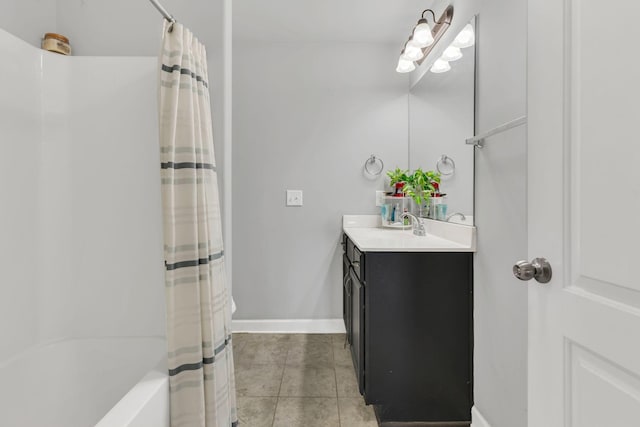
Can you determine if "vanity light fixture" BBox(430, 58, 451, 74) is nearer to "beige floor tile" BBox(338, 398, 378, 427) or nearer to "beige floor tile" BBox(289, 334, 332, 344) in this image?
"beige floor tile" BBox(338, 398, 378, 427)

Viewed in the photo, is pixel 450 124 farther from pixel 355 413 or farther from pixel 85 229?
pixel 85 229

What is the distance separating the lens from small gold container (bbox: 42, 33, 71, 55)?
4.46 ft

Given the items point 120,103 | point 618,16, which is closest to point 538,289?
point 618,16

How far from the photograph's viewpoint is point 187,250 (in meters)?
0.98

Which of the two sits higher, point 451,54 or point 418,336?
point 451,54

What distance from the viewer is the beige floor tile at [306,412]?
1548mm

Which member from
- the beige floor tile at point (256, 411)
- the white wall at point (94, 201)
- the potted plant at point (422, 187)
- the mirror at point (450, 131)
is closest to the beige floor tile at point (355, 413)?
the beige floor tile at point (256, 411)

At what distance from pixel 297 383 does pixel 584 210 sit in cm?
171

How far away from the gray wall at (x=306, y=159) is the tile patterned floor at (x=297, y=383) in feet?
0.87

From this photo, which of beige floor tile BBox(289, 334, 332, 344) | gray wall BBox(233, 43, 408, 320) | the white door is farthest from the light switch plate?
the white door

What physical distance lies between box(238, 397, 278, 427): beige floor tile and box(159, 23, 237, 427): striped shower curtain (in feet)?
1.96

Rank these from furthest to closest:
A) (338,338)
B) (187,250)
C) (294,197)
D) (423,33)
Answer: (294,197) → (338,338) → (423,33) → (187,250)

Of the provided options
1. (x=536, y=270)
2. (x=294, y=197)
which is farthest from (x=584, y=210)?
(x=294, y=197)

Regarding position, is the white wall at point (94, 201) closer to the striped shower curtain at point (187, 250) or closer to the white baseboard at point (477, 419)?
the striped shower curtain at point (187, 250)
